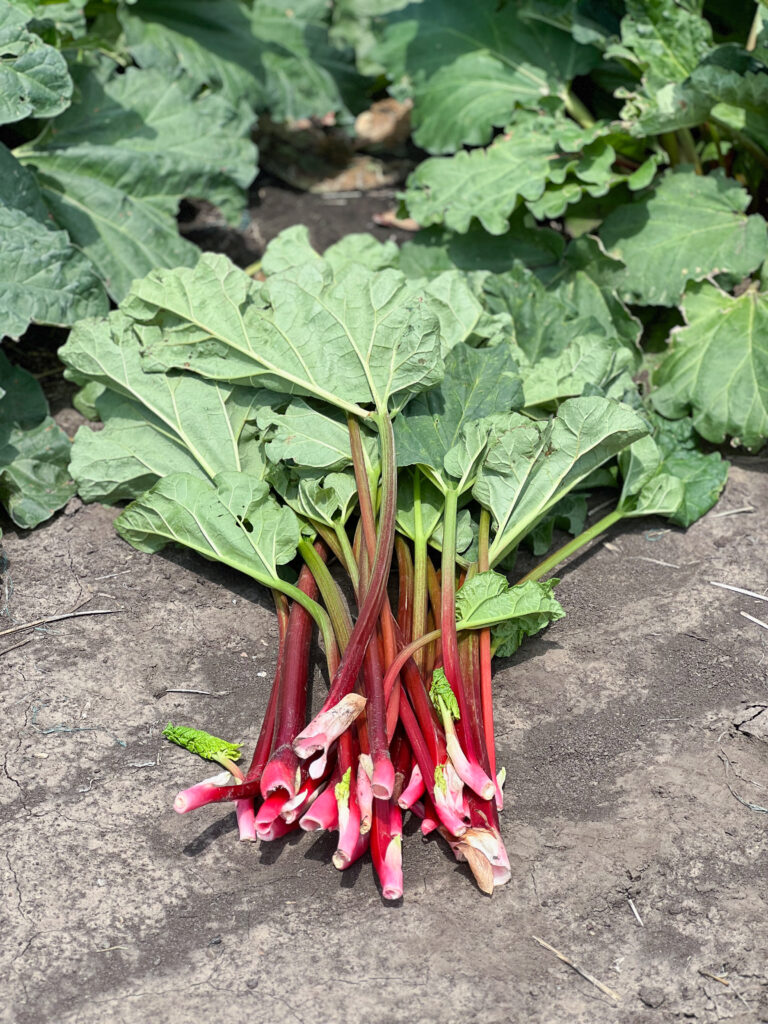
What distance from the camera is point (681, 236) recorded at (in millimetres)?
4160

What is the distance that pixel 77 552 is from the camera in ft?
11.0

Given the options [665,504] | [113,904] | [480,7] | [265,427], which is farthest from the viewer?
[480,7]

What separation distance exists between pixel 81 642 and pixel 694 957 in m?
1.87

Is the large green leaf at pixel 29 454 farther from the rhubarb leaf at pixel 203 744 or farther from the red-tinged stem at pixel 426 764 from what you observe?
the red-tinged stem at pixel 426 764

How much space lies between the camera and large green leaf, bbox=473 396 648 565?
302 cm

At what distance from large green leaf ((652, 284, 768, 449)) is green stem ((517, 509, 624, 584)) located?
66 centimetres

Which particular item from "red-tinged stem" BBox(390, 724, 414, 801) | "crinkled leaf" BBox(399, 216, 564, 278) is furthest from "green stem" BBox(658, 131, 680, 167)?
"red-tinged stem" BBox(390, 724, 414, 801)

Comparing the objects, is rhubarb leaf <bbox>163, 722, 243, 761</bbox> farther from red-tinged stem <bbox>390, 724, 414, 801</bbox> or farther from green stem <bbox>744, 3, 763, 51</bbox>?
green stem <bbox>744, 3, 763, 51</bbox>

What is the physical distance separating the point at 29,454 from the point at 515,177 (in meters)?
2.30

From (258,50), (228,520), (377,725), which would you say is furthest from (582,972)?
(258,50)

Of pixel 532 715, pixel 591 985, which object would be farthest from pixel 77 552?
pixel 591 985

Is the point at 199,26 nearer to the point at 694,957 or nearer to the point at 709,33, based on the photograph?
the point at 709,33

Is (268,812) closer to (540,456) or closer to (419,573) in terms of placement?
(419,573)

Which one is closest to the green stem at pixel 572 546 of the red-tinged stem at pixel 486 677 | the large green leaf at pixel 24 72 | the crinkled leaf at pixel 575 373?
the red-tinged stem at pixel 486 677
